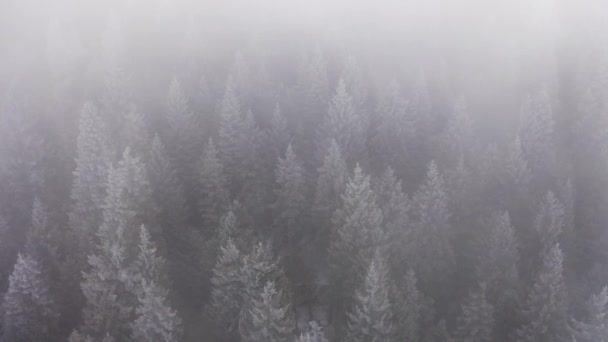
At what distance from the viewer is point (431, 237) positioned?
4241 cm

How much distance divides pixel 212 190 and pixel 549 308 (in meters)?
27.5

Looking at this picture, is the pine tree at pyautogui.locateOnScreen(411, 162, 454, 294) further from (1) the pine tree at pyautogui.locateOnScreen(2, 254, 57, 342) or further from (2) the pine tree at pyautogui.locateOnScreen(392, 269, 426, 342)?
(1) the pine tree at pyautogui.locateOnScreen(2, 254, 57, 342)

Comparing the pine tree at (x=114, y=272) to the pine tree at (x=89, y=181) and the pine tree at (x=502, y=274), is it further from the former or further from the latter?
the pine tree at (x=502, y=274)

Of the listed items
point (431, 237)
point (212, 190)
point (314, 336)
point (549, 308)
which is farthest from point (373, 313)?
point (212, 190)

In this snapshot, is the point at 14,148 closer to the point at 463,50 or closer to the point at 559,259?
the point at 559,259

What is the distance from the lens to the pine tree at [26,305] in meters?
35.9

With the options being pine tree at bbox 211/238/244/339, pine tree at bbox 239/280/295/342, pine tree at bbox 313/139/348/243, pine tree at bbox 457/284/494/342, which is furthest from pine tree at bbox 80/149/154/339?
pine tree at bbox 457/284/494/342

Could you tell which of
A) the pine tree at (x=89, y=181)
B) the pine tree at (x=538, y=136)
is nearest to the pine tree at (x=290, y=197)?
the pine tree at (x=89, y=181)

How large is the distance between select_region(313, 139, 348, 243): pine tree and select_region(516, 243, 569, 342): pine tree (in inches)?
641

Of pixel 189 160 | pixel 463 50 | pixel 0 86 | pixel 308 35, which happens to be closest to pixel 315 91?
pixel 189 160

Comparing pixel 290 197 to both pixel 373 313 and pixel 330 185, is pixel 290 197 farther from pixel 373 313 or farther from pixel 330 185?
pixel 373 313

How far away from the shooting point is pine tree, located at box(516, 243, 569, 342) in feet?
125

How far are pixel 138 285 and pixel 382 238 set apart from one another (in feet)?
57.0

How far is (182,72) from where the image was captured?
61.4m
